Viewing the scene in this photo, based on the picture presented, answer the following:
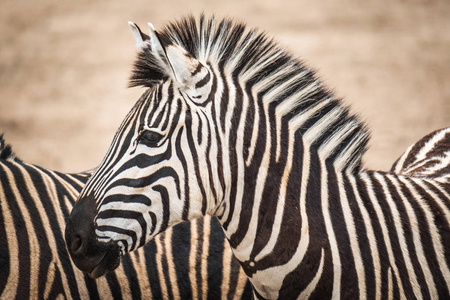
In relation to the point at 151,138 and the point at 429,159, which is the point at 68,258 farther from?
the point at 429,159

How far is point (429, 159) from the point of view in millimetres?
4887

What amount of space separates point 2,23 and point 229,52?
17702 mm

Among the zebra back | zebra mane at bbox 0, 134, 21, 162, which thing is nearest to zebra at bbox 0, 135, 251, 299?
zebra mane at bbox 0, 134, 21, 162

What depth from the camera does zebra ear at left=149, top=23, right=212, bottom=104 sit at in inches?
132

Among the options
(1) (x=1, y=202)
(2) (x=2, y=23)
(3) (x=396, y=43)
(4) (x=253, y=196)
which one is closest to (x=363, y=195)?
(4) (x=253, y=196)

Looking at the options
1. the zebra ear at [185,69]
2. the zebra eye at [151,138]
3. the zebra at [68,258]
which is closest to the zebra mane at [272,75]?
the zebra ear at [185,69]

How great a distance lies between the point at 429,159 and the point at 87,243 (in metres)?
3.17

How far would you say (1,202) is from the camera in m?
4.15

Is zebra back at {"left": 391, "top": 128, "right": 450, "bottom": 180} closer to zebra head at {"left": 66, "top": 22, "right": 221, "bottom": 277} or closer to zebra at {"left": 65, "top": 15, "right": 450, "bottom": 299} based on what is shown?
zebra at {"left": 65, "top": 15, "right": 450, "bottom": 299}

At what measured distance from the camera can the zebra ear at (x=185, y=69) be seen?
3.36 meters

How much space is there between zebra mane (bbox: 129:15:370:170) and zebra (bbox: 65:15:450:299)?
2 centimetres

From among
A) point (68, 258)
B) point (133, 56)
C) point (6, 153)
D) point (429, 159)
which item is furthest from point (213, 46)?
point (133, 56)

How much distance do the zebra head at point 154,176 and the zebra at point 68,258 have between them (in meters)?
0.80

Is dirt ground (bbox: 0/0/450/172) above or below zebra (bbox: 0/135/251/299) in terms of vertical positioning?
above
